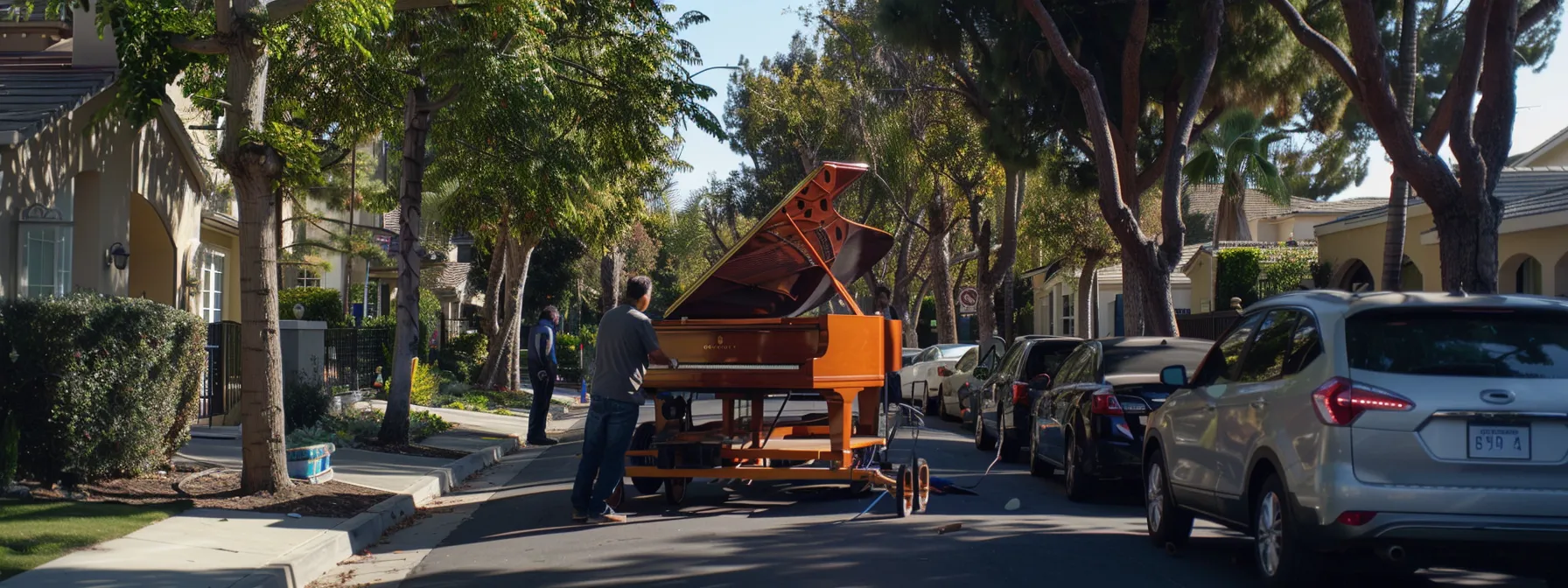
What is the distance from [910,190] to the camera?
36.8 m

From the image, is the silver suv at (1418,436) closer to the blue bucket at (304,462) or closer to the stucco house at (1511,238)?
the blue bucket at (304,462)

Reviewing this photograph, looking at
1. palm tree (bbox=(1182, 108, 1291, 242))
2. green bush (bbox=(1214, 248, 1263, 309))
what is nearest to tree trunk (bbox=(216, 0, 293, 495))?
green bush (bbox=(1214, 248, 1263, 309))

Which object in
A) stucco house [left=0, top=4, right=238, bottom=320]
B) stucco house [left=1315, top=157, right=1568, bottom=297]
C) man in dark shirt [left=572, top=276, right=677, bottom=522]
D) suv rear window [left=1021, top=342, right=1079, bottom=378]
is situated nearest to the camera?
man in dark shirt [left=572, top=276, right=677, bottom=522]

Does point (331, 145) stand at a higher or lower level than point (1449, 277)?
higher

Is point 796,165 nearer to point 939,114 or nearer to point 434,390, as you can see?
point 939,114

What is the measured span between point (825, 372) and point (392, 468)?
5.57 metres

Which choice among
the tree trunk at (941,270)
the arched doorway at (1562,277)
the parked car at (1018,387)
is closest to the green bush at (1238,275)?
the tree trunk at (941,270)

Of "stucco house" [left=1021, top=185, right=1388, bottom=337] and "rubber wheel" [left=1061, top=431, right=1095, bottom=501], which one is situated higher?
"stucco house" [left=1021, top=185, right=1388, bottom=337]

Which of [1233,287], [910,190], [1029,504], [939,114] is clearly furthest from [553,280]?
[1029,504]

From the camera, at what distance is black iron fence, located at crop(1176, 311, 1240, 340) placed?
24.3m

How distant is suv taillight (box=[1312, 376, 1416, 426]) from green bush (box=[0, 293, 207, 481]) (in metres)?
8.59

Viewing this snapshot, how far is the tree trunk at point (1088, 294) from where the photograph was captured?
3488cm

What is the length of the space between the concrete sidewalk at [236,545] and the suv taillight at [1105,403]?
5.92 metres

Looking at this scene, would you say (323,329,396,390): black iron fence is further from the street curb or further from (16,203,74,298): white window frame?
the street curb
